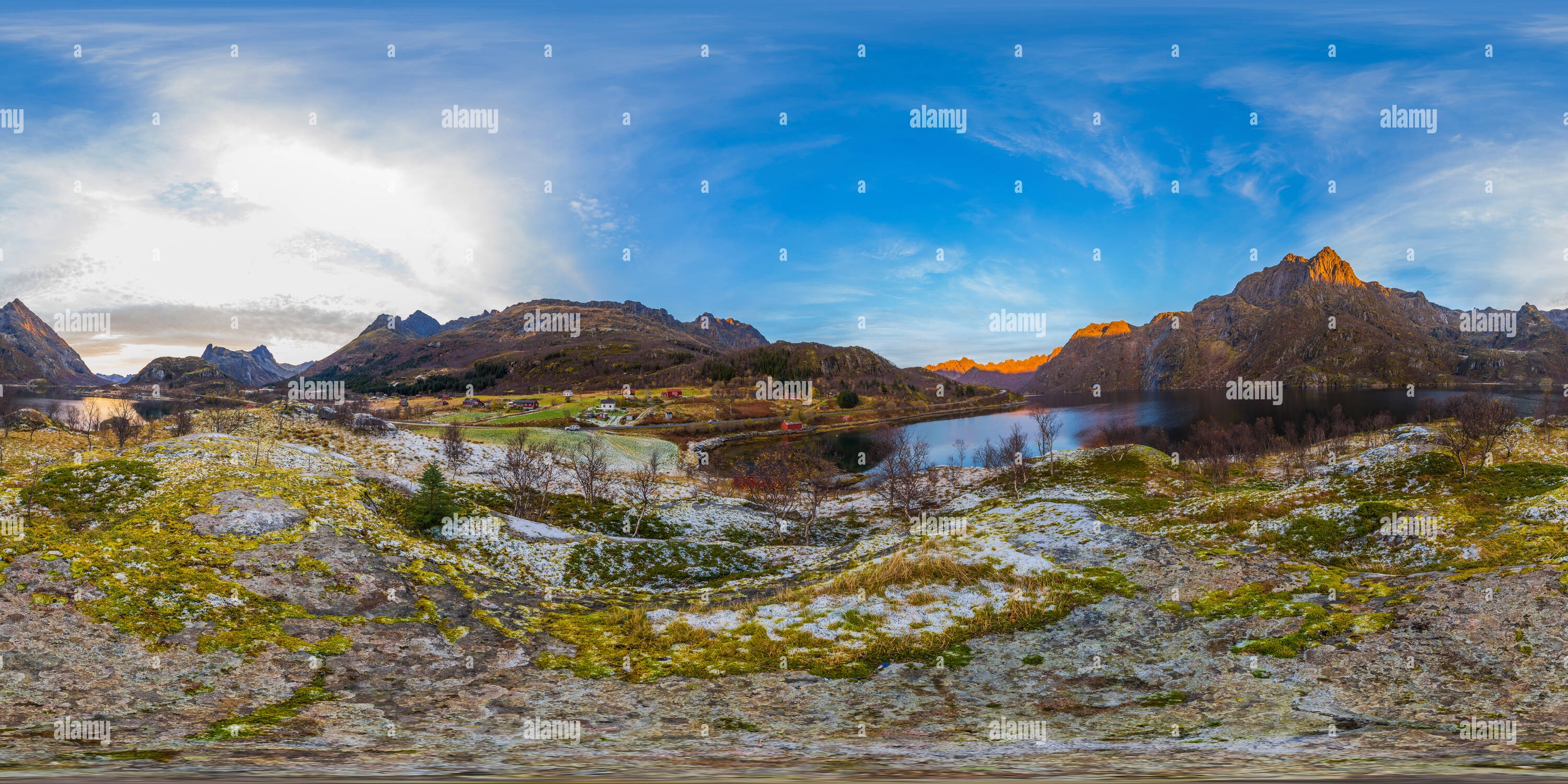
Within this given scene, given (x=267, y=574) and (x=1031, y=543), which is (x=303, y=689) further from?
(x=1031, y=543)

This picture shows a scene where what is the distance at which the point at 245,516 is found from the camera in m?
20.3

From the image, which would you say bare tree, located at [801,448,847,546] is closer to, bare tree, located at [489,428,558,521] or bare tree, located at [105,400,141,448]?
bare tree, located at [489,428,558,521]

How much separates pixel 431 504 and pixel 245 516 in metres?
10.2

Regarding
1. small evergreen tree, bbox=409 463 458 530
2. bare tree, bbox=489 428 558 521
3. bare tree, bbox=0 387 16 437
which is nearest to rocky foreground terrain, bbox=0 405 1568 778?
small evergreen tree, bbox=409 463 458 530

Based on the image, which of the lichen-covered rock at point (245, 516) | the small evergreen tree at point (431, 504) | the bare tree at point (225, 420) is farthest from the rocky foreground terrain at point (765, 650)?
the bare tree at point (225, 420)

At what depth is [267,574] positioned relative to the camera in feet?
57.2

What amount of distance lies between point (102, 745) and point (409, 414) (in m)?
206

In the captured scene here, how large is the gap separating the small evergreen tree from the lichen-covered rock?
8290 millimetres

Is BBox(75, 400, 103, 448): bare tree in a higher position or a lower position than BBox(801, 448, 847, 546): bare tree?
higher

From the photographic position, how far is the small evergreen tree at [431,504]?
98.3 ft

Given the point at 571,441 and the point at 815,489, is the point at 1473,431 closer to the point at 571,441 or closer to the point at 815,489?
the point at 815,489

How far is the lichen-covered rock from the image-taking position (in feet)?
64.6

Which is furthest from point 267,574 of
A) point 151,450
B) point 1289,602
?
point 1289,602

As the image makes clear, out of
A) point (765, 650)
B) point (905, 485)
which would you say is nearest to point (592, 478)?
point (905, 485)
